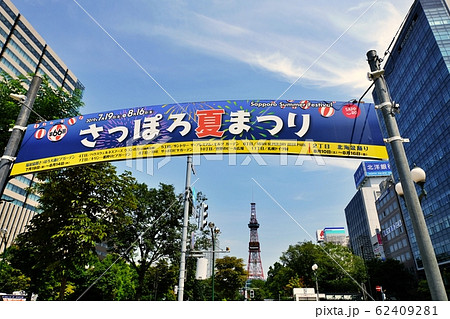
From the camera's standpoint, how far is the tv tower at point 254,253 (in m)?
98.6

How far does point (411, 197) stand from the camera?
468cm

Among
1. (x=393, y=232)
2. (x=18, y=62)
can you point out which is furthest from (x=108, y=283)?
(x=393, y=232)

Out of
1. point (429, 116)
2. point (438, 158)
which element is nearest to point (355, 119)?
point (438, 158)

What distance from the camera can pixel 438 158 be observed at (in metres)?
47.8

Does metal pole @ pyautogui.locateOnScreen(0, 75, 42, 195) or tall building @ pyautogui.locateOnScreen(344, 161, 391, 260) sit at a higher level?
tall building @ pyautogui.locateOnScreen(344, 161, 391, 260)

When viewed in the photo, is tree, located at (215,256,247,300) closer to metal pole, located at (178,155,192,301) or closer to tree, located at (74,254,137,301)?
tree, located at (74,254,137,301)

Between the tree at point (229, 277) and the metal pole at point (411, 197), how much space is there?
50540 mm

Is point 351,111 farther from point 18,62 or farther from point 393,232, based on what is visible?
point 18,62

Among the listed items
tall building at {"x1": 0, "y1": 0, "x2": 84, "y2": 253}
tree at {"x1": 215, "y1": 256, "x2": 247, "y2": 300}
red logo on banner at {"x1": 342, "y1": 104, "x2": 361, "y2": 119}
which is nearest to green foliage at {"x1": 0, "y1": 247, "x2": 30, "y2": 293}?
tall building at {"x1": 0, "y1": 0, "x2": 84, "y2": 253}

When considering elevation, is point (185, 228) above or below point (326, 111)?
below

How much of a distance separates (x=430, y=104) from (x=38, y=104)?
6072cm

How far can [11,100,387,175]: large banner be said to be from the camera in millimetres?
7609

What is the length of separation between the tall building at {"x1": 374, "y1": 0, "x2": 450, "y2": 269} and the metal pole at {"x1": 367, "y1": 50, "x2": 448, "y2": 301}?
45.1 meters
